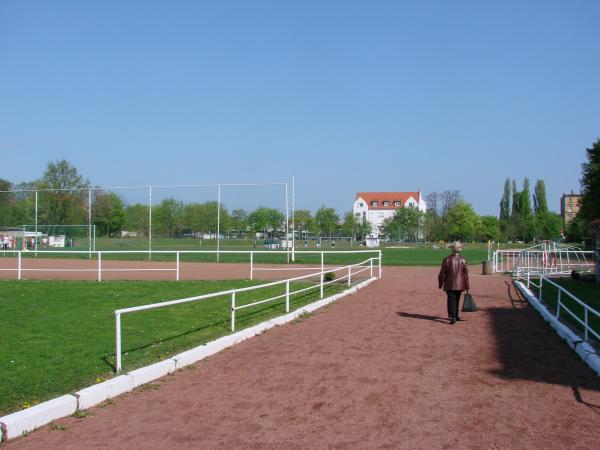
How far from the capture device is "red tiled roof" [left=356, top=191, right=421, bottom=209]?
5256 inches

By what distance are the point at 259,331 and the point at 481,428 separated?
551 cm

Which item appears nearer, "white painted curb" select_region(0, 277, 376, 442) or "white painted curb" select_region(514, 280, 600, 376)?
"white painted curb" select_region(0, 277, 376, 442)

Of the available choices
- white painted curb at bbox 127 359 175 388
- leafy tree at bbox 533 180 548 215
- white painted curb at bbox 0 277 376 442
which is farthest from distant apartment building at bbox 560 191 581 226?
white painted curb at bbox 127 359 175 388

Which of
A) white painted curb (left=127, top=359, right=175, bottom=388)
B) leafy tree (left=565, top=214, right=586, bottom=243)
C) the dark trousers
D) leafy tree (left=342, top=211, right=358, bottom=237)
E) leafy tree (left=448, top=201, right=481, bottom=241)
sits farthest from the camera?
leafy tree (left=342, top=211, right=358, bottom=237)

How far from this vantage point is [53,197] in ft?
131

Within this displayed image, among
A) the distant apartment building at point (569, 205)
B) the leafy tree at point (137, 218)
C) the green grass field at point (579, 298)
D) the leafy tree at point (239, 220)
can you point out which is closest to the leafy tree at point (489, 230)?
the distant apartment building at point (569, 205)

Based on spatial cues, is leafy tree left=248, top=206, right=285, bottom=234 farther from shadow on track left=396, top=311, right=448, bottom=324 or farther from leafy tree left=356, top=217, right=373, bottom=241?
leafy tree left=356, top=217, right=373, bottom=241

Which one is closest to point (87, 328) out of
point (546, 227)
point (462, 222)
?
point (462, 222)

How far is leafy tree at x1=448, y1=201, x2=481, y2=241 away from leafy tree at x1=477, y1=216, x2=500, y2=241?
1841 mm

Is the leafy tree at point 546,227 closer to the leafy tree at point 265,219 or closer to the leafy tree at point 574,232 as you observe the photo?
the leafy tree at point 574,232

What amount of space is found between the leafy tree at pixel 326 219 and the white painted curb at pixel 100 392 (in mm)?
99408

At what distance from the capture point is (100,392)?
5.84 m

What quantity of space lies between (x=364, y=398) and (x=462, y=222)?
97.1 meters

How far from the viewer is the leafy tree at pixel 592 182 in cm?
4212
